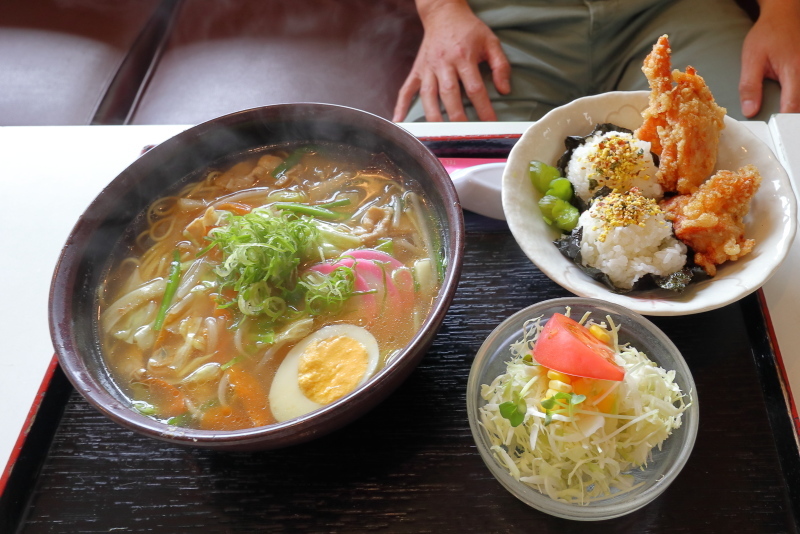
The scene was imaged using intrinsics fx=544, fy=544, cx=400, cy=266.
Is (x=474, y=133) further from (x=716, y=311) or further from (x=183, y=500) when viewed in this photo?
(x=183, y=500)

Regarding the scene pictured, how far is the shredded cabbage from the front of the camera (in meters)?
1.15

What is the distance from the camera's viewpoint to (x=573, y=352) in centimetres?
118

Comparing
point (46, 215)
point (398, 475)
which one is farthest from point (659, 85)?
point (46, 215)

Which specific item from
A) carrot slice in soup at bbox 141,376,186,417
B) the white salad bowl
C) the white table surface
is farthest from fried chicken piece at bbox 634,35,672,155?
carrot slice in soup at bbox 141,376,186,417

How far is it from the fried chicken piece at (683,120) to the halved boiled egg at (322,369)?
1.04 meters

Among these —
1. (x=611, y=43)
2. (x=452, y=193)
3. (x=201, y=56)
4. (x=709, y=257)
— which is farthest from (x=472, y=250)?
(x=201, y=56)

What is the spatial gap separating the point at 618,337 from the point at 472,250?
0.51 m

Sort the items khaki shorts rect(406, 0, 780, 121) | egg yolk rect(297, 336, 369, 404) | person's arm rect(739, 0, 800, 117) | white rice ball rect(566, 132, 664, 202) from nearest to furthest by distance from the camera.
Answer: egg yolk rect(297, 336, 369, 404) < white rice ball rect(566, 132, 664, 202) < person's arm rect(739, 0, 800, 117) < khaki shorts rect(406, 0, 780, 121)

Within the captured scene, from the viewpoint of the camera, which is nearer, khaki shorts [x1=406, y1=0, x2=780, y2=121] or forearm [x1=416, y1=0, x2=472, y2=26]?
khaki shorts [x1=406, y1=0, x2=780, y2=121]

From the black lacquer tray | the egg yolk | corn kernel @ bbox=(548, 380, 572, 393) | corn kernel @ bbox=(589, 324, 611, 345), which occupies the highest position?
Result: the egg yolk

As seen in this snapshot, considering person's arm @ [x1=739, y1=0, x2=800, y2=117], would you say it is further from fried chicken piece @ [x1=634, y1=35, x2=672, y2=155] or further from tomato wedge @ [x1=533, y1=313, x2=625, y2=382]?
tomato wedge @ [x1=533, y1=313, x2=625, y2=382]

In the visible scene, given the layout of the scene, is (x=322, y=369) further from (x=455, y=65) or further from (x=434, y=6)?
(x=434, y=6)

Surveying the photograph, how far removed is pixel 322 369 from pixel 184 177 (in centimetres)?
80

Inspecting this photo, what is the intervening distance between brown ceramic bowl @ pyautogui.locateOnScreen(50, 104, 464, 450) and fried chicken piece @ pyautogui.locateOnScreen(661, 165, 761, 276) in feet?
2.29
